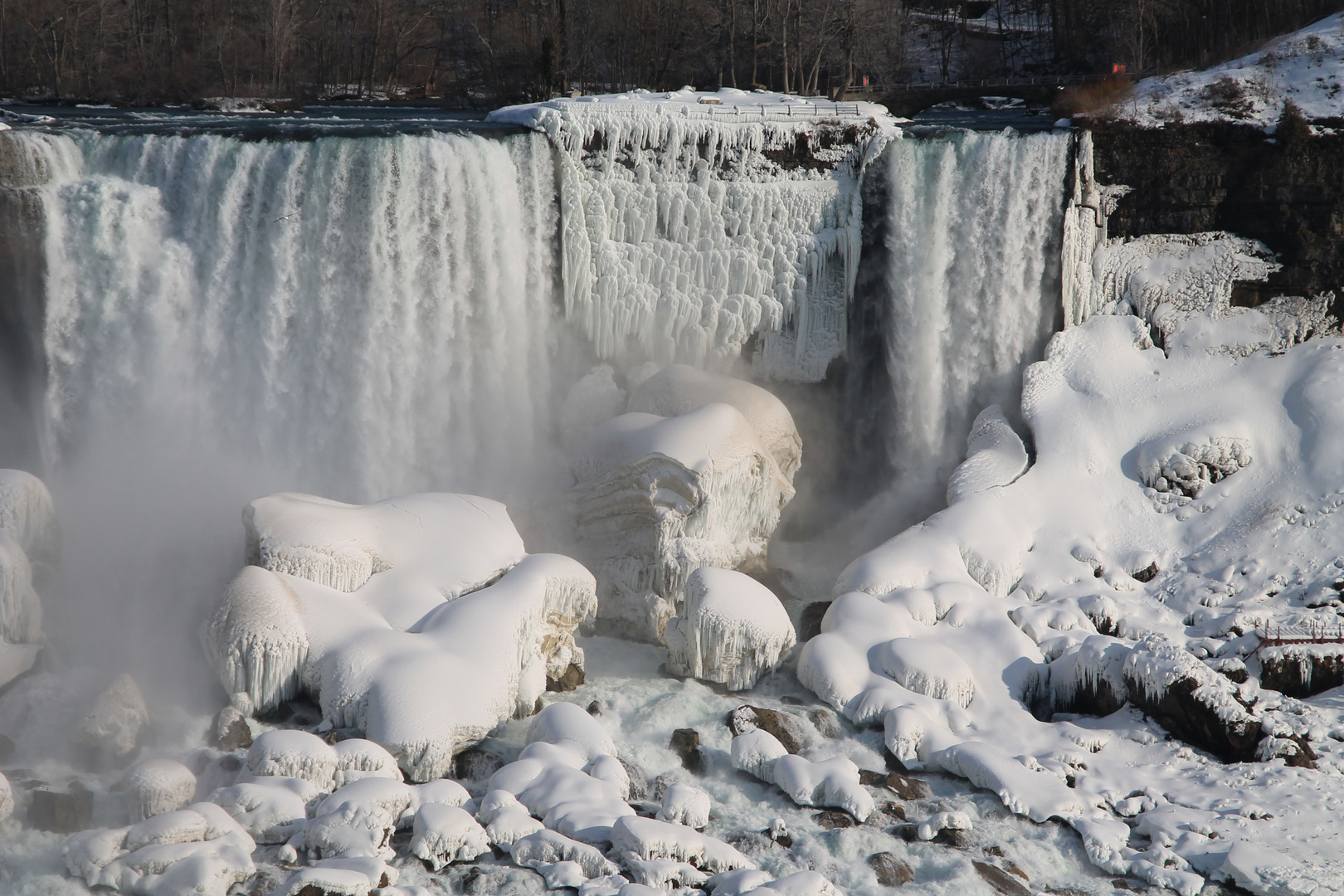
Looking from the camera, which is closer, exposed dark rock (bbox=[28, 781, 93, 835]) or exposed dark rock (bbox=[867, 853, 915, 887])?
exposed dark rock (bbox=[28, 781, 93, 835])

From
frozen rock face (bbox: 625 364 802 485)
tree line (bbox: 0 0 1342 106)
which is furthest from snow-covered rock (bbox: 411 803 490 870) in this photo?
tree line (bbox: 0 0 1342 106)

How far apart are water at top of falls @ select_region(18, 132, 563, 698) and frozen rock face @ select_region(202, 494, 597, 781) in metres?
2.34

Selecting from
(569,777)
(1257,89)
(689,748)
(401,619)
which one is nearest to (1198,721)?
(689,748)

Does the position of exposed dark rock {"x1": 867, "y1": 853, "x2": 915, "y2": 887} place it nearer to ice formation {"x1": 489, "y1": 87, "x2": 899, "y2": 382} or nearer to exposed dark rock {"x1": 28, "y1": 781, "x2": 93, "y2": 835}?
exposed dark rock {"x1": 28, "y1": 781, "x2": 93, "y2": 835}

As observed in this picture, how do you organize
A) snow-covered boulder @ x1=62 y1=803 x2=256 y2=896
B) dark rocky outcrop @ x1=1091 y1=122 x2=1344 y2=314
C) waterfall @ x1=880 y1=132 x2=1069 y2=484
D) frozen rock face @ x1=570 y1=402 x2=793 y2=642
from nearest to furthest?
1. snow-covered boulder @ x1=62 y1=803 x2=256 y2=896
2. frozen rock face @ x1=570 y1=402 x2=793 y2=642
3. dark rocky outcrop @ x1=1091 y1=122 x2=1344 y2=314
4. waterfall @ x1=880 y1=132 x2=1069 y2=484

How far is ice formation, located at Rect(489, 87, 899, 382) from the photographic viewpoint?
601 inches

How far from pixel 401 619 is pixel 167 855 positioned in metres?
3.31

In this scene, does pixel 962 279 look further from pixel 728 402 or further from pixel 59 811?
pixel 59 811

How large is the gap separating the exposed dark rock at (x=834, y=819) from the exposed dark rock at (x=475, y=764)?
2711 millimetres

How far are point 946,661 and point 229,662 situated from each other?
6760 millimetres

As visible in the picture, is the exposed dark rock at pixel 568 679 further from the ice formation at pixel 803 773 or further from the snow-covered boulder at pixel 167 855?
the snow-covered boulder at pixel 167 855

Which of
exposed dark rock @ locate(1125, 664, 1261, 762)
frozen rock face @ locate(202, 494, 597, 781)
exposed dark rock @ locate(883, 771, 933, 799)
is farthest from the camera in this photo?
exposed dark rock @ locate(1125, 664, 1261, 762)

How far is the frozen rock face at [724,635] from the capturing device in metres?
11.8

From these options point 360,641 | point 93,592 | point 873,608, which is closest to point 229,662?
point 360,641
